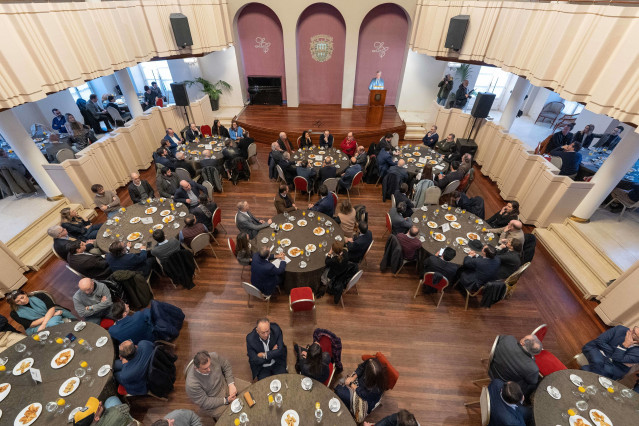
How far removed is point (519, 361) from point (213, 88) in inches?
558

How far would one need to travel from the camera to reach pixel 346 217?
6422 millimetres

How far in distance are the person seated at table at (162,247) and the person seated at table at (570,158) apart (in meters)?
10.7

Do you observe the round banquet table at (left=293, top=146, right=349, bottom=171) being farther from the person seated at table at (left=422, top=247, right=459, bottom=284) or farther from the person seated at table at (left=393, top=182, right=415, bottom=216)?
the person seated at table at (left=422, top=247, right=459, bottom=284)

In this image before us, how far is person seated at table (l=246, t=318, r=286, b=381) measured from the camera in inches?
163

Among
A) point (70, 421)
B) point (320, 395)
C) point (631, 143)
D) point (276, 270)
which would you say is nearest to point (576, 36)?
point (631, 143)

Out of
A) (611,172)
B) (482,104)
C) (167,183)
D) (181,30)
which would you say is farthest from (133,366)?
(482,104)

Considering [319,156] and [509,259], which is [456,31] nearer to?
[319,156]

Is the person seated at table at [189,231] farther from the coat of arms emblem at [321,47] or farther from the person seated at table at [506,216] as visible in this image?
the coat of arms emblem at [321,47]

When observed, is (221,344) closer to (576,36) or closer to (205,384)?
(205,384)

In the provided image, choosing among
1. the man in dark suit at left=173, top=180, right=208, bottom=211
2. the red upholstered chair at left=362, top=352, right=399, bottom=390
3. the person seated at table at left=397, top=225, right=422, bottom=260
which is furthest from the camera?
the man in dark suit at left=173, top=180, right=208, bottom=211

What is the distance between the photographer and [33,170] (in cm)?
746

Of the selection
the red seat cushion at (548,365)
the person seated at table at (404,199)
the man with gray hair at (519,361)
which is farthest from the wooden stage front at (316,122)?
the red seat cushion at (548,365)

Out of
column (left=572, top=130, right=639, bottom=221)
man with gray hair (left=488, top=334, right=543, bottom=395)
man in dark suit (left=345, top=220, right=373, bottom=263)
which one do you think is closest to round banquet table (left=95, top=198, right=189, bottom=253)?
man in dark suit (left=345, top=220, right=373, bottom=263)

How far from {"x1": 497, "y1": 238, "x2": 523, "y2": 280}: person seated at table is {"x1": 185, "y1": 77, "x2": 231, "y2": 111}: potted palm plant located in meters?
12.8
